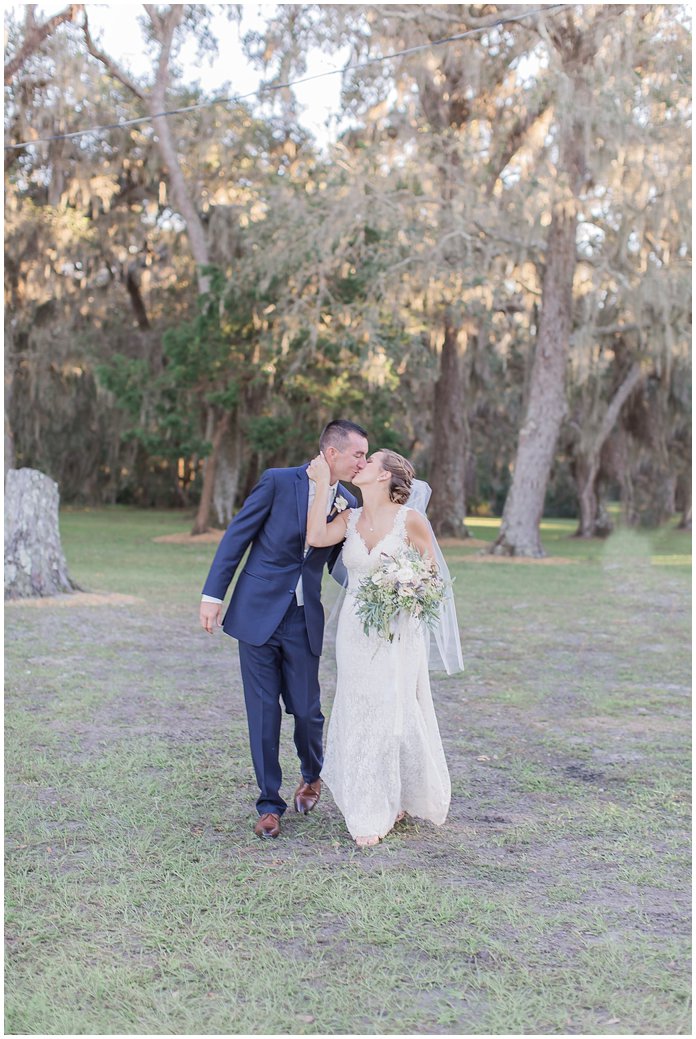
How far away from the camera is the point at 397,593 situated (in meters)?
4.52

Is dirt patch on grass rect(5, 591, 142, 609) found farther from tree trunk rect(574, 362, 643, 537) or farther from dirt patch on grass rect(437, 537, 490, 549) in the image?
tree trunk rect(574, 362, 643, 537)

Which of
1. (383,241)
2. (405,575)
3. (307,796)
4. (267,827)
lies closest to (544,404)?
(383,241)

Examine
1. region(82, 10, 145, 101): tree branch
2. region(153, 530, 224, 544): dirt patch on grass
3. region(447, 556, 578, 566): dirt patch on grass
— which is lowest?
region(447, 556, 578, 566): dirt patch on grass

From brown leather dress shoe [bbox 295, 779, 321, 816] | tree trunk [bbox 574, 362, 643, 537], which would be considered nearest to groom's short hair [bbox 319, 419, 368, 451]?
brown leather dress shoe [bbox 295, 779, 321, 816]

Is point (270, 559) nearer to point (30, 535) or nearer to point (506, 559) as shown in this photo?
point (30, 535)

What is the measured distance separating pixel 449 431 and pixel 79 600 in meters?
13.1

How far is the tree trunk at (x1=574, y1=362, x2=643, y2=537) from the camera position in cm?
2503

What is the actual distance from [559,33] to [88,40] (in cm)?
962

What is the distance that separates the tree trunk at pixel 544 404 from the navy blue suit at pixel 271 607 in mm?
15306

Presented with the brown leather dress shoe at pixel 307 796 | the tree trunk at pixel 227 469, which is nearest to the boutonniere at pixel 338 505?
the brown leather dress shoe at pixel 307 796

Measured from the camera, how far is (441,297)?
803 inches

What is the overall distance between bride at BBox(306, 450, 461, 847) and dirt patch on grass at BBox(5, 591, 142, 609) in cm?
771

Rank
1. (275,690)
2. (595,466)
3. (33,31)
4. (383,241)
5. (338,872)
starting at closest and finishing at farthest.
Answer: (338,872)
(275,690)
(383,241)
(33,31)
(595,466)

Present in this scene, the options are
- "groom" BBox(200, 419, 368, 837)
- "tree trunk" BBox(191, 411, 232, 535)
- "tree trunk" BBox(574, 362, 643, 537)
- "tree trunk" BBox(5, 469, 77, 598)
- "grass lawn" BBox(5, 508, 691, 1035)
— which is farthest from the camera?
"tree trunk" BBox(574, 362, 643, 537)
